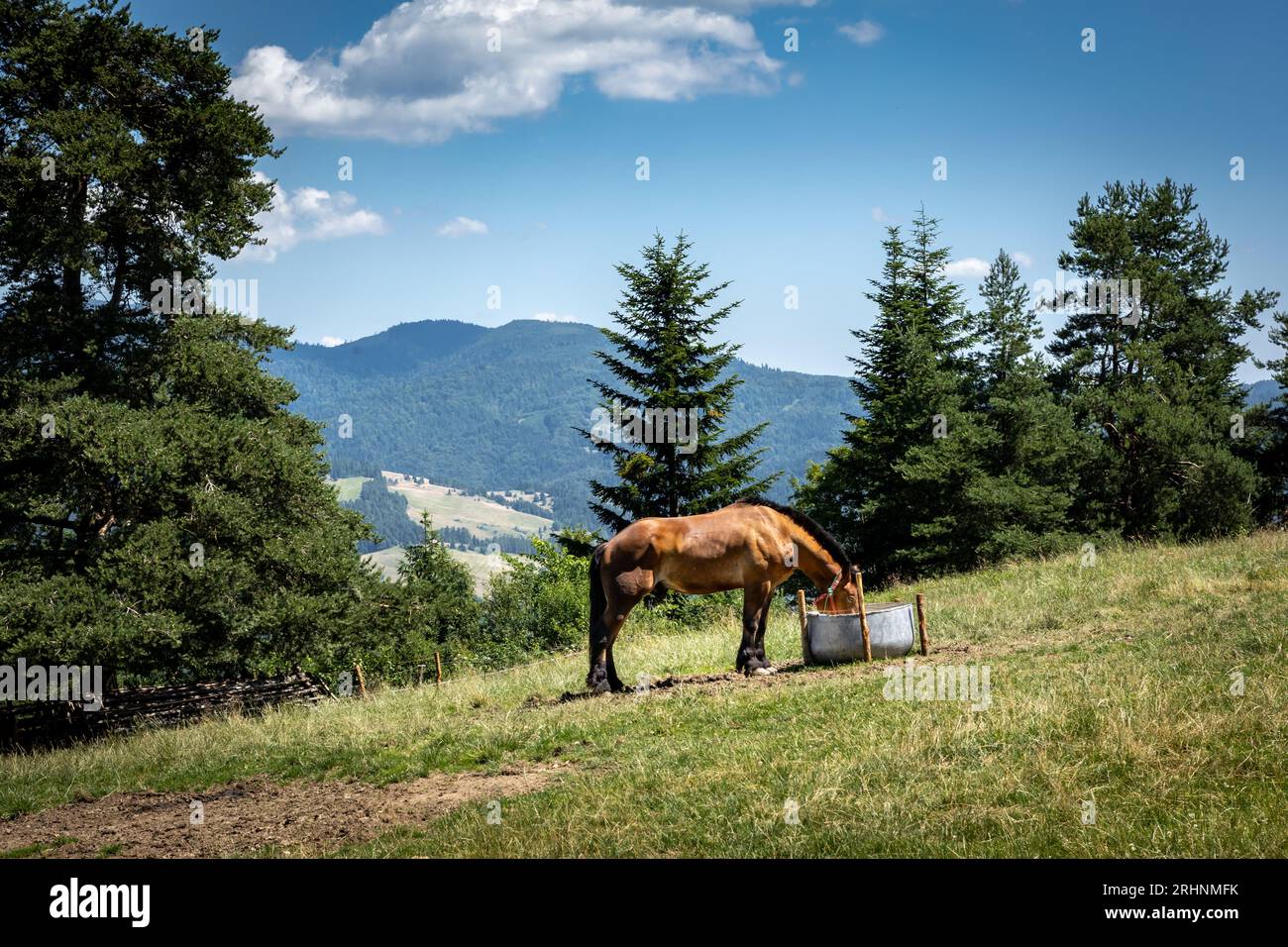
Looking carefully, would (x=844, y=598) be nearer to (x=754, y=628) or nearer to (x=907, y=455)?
(x=754, y=628)

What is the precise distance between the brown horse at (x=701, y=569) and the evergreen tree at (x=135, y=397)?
1123 centimetres

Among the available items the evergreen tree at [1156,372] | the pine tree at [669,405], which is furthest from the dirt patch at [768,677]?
the evergreen tree at [1156,372]

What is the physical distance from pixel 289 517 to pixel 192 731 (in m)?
9.59

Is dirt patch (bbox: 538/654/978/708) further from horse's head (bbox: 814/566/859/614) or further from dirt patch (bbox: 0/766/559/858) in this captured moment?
dirt patch (bbox: 0/766/559/858)

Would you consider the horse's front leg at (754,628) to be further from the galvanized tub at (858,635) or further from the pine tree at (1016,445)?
the pine tree at (1016,445)

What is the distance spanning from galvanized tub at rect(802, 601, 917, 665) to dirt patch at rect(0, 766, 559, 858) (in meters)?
5.47

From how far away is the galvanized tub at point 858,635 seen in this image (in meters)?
14.4

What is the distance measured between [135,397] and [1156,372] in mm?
43640

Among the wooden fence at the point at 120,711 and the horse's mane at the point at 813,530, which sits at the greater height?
the horse's mane at the point at 813,530

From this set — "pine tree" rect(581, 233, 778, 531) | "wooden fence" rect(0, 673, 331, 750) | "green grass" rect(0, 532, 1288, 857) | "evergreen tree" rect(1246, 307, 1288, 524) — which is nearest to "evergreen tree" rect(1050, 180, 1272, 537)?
"evergreen tree" rect(1246, 307, 1288, 524)

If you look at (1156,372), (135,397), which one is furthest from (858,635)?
(1156,372)

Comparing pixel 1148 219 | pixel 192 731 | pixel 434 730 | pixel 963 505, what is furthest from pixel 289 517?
pixel 1148 219

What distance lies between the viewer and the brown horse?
15078mm
